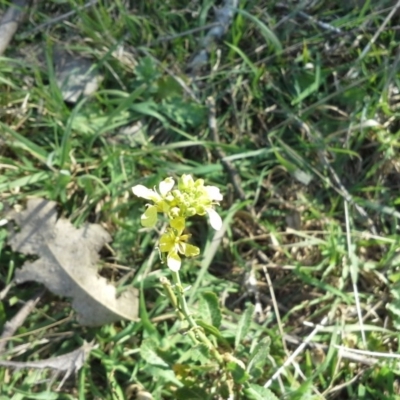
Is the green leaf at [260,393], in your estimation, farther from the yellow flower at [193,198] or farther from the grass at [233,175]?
the yellow flower at [193,198]

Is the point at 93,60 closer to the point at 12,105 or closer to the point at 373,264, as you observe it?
the point at 12,105

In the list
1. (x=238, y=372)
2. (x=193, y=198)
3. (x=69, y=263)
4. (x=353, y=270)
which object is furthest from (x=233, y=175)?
(x=193, y=198)

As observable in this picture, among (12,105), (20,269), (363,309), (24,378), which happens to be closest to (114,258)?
(20,269)

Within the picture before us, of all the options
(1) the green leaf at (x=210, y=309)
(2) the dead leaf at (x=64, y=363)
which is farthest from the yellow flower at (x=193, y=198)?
(2) the dead leaf at (x=64, y=363)

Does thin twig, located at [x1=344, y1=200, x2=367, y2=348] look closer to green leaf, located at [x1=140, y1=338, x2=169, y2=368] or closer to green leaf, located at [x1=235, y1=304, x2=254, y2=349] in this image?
green leaf, located at [x1=235, y1=304, x2=254, y2=349]

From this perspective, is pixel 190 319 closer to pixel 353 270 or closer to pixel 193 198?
pixel 193 198

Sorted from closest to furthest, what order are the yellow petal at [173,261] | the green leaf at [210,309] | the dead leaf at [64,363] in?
the yellow petal at [173,261]
the green leaf at [210,309]
the dead leaf at [64,363]
